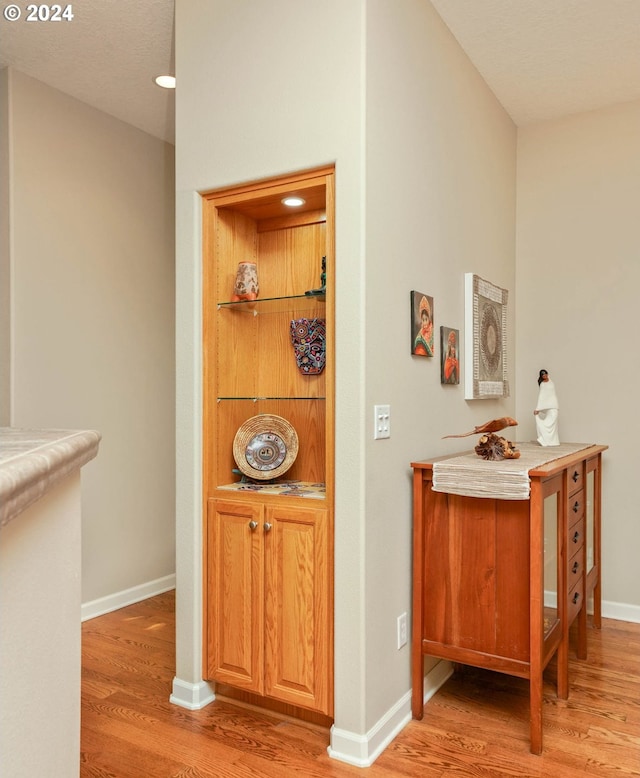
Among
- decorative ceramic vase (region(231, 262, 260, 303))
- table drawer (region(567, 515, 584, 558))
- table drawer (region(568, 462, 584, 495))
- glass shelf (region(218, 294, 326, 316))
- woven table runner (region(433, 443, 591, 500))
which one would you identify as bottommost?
table drawer (region(567, 515, 584, 558))

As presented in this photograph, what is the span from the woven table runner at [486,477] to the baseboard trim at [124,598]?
2192mm

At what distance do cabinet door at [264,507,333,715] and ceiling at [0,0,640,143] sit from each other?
2234 millimetres

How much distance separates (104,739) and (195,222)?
195 centimetres

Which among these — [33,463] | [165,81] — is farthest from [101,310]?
[33,463]

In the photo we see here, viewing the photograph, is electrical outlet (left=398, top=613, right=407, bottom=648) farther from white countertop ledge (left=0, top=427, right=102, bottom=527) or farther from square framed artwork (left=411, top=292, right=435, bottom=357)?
white countertop ledge (left=0, top=427, right=102, bottom=527)

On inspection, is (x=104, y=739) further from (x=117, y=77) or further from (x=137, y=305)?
(x=117, y=77)

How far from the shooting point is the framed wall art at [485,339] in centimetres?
303

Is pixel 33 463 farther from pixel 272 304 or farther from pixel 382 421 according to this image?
pixel 272 304

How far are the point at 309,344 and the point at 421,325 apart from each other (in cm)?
46

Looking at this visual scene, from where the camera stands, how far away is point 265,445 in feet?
8.48

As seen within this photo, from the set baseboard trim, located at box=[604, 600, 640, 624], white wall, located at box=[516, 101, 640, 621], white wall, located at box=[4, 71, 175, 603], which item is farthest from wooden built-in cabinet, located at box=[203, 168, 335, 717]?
baseboard trim, located at box=[604, 600, 640, 624]

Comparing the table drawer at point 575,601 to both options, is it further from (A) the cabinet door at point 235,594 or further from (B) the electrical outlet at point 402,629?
(A) the cabinet door at point 235,594

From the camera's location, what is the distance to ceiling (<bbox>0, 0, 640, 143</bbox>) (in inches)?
107

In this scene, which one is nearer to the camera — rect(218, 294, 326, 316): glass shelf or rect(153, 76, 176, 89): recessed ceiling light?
rect(218, 294, 326, 316): glass shelf
